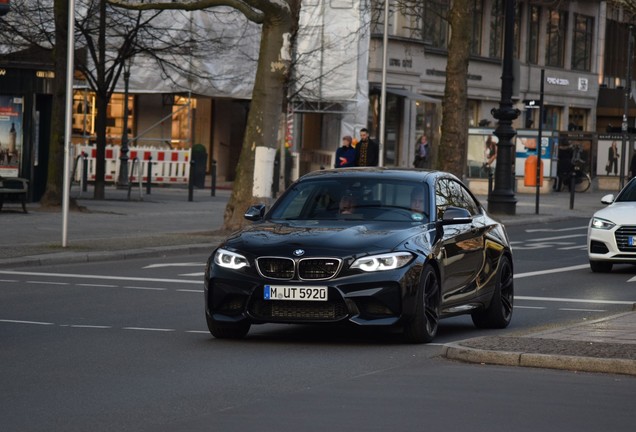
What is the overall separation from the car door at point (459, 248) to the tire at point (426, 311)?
0.25 metres

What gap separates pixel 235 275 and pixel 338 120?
43.9 metres

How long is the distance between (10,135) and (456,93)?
11.2 meters

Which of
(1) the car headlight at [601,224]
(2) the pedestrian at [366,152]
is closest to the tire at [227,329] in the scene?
(1) the car headlight at [601,224]

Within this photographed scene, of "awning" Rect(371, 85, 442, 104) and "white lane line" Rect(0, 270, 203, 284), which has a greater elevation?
"awning" Rect(371, 85, 442, 104)

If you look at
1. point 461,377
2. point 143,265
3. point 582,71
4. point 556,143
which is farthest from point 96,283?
point 582,71

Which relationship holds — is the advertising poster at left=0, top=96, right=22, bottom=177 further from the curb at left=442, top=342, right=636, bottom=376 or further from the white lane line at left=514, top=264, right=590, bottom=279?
the curb at left=442, top=342, right=636, bottom=376

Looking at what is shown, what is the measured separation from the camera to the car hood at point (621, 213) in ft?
71.2

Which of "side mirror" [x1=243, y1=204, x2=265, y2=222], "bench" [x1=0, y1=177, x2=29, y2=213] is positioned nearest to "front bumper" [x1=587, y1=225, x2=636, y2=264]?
"side mirror" [x1=243, y1=204, x2=265, y2=222]

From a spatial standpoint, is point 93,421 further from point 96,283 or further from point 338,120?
point 338,120

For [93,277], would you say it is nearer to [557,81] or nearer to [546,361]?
[546,361]

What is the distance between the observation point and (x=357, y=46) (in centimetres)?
5550

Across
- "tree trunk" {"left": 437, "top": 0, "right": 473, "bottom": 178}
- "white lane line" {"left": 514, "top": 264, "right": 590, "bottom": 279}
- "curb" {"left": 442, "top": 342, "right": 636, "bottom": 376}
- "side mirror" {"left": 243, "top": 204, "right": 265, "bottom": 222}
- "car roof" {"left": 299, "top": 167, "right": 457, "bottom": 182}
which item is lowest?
"white lane line" {"left": 514, "top": 264, "right": 590, "bottom": 279}

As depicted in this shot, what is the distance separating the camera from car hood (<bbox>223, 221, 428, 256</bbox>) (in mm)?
12195

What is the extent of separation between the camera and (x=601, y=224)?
21.9 metres
